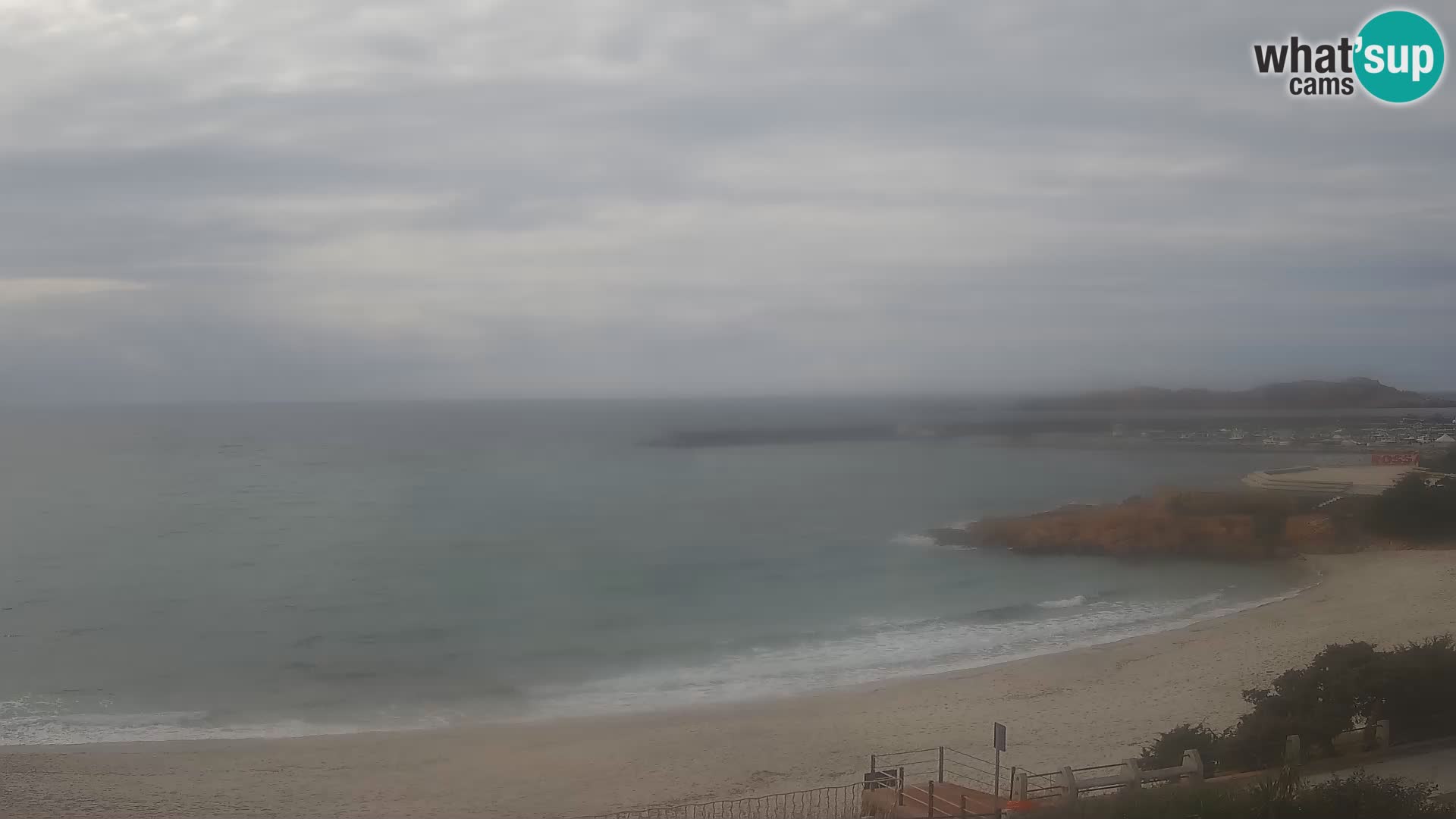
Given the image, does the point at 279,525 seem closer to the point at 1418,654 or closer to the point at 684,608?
the point at 684,608

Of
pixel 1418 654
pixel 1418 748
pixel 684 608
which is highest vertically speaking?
pixel 1418 654

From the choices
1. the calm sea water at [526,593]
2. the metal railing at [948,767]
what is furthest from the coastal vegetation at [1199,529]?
the metal railing at [948,767]

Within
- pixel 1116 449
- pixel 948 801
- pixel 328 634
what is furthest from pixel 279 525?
pixel 1116 449

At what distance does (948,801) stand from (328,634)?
21152 mm

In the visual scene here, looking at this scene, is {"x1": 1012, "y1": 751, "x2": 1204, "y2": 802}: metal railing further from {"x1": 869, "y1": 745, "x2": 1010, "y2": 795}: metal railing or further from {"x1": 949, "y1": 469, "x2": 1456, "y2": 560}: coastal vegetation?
{"x1": 949, "y1": 469, "x2": 1456, "y2": 560}: coastal vegetation

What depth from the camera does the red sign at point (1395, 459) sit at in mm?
31109

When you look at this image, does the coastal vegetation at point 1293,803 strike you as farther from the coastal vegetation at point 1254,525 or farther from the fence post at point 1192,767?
the coastal vegetation at point 1254,525

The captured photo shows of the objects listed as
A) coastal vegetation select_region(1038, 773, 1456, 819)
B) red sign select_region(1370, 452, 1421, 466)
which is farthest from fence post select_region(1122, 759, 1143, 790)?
red sign select_region(1370, 452, 1421, 466)

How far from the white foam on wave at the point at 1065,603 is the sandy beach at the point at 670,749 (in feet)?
22.2

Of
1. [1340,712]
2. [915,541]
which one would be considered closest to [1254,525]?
[915,541]

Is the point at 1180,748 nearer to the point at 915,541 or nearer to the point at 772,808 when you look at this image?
the point at 772,808

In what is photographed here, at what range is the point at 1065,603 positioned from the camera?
27484 mm

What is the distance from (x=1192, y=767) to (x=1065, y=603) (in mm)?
19645

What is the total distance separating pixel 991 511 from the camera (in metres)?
48.6
